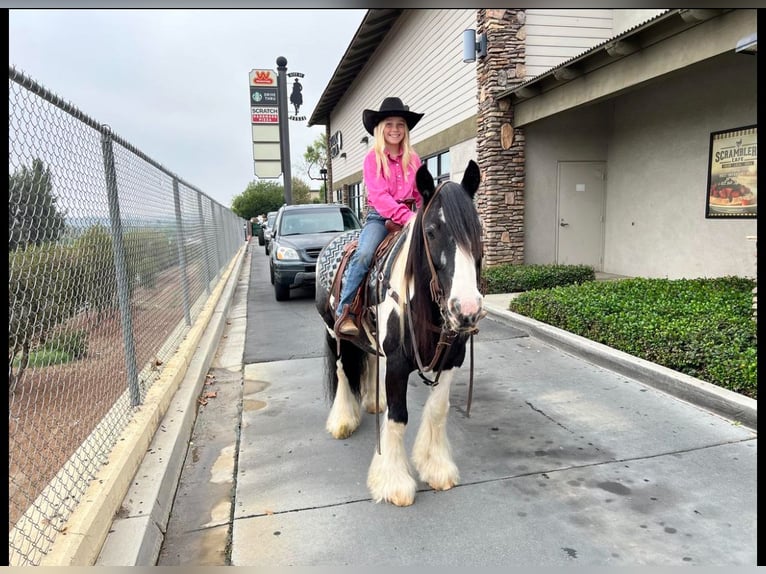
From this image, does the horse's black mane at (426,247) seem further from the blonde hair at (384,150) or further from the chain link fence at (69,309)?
the chain link fence at (69,309)

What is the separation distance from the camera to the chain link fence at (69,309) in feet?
7.64

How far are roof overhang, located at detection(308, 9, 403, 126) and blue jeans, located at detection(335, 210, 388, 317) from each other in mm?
9378

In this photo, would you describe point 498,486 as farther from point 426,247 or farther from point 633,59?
point 633,59

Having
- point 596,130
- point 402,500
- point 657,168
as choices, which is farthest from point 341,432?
point 596,130

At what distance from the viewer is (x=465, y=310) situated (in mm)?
2248

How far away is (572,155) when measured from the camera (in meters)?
10.5

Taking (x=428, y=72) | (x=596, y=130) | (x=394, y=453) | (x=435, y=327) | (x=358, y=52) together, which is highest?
(x=358, y=52)

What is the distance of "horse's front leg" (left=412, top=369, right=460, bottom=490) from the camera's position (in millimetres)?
3068

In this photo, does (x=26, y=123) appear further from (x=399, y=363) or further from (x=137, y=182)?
(x=137, y=182)

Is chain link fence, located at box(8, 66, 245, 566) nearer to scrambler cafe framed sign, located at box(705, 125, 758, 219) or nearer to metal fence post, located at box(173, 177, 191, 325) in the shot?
metal fence post, located at box(173, 177, 191, 325)

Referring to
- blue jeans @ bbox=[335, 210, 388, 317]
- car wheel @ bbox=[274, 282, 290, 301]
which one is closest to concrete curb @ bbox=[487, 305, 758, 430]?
blue jeans @ bbox=[335, 210, 388, 317]

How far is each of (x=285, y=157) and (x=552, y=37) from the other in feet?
32.8

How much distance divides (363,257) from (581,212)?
8863 millimetres

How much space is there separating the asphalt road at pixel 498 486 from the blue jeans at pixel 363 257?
3.85ft
